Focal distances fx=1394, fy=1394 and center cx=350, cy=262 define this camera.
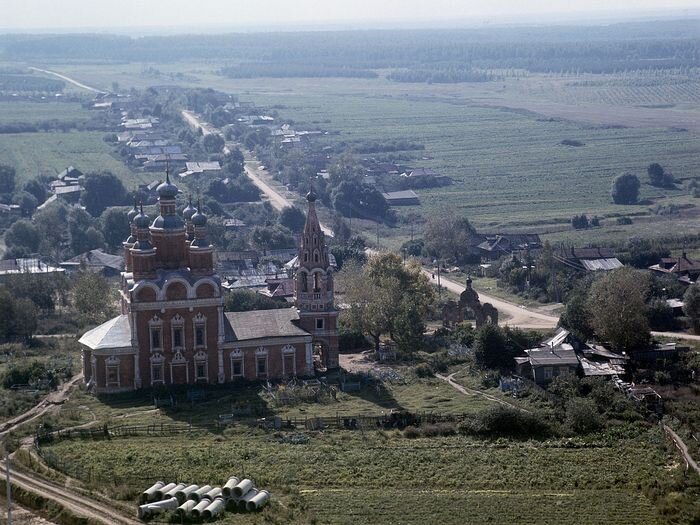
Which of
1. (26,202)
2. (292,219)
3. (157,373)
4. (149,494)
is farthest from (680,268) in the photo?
(26,202)

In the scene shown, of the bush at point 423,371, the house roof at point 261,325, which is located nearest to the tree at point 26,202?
the house roof at point 261,325

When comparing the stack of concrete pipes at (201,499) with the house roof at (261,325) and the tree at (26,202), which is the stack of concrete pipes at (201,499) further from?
the tree at (26,202)

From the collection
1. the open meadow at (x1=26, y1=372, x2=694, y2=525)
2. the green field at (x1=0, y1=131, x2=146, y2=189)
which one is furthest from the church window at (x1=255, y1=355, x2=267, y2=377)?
the green field at (x1=0, y1=131, x2=146, y2=189)

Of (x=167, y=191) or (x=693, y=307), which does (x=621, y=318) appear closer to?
(x=693, y=307)

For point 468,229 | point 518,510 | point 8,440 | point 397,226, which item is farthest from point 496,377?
point 397,226

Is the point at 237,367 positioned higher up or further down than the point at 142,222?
further down

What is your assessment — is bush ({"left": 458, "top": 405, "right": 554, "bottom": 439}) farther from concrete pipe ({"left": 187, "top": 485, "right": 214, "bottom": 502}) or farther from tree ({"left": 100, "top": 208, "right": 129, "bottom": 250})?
tree ({"left": 100, "top": 208, "right": 129, "bottom": 250})
